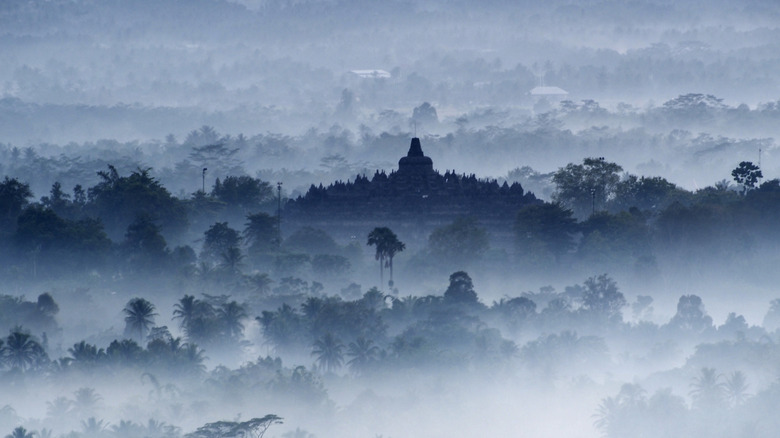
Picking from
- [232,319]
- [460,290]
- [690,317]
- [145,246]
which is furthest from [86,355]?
[690,317]

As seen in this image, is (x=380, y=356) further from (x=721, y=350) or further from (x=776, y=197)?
(x=776, y=197)

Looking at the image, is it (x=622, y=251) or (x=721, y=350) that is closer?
(x=721, y=350)

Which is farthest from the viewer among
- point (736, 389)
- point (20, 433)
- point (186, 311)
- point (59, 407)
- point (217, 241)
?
point (217, 241)

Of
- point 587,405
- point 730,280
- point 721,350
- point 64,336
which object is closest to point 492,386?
point 587,405

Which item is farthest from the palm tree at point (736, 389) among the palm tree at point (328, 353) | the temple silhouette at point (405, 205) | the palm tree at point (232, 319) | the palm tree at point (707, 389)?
the temple silhouette at point (405, 205)

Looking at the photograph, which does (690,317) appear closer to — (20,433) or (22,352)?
(22,352)

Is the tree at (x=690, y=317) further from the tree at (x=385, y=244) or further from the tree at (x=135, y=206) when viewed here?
the tree at (x=135, y=206)
